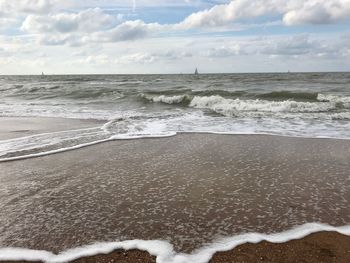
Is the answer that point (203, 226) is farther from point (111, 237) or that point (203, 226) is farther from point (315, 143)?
point (315, 143)

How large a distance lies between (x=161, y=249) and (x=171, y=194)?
1678mm

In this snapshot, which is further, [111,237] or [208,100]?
[208,100]

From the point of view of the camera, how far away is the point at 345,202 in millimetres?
5184

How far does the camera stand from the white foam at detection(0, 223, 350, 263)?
371 centimetres

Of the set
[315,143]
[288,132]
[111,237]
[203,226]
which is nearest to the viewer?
[111,237]

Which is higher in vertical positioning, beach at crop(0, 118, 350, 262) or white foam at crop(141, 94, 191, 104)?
beach at crop(0, 118, 350, 262)

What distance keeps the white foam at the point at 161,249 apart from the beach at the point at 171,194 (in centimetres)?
9

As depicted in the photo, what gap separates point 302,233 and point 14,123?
11.8m

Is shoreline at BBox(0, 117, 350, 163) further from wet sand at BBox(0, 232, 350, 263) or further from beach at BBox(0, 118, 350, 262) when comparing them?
wet sand at BBox(0, 232, 350, 263)

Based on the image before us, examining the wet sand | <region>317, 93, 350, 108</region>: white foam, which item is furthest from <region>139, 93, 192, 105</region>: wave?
the wet sand

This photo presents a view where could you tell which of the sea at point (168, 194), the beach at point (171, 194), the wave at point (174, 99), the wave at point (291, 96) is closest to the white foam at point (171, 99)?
the wave at point (174, 99)

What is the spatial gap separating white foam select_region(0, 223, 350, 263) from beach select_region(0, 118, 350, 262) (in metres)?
0.09

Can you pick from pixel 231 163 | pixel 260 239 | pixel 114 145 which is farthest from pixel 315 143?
pixel 260 239

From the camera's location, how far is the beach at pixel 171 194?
169 inches
